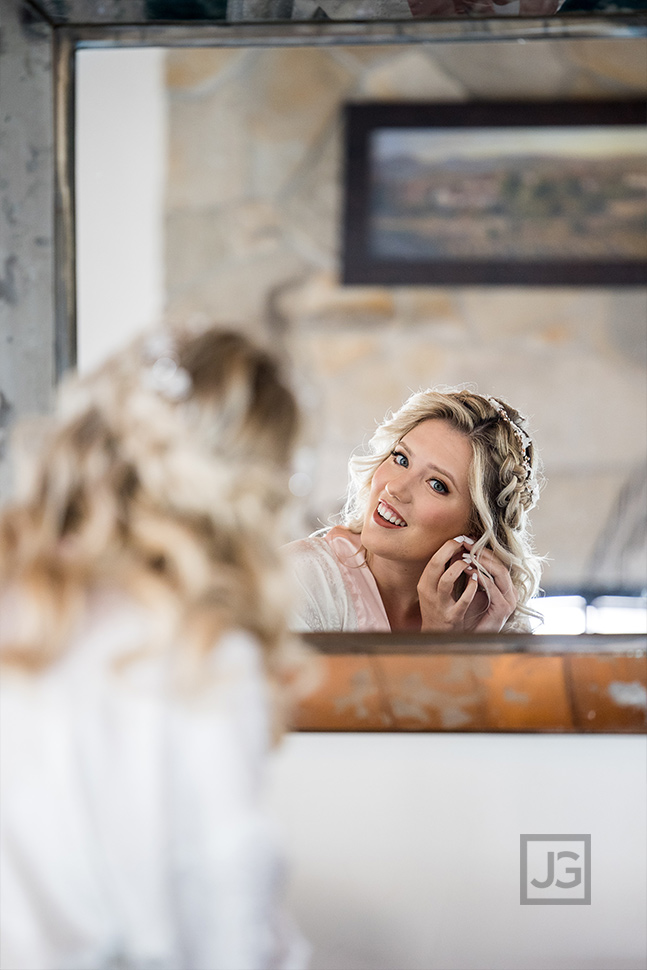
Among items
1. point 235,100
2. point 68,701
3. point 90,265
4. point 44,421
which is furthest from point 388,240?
point 68,701

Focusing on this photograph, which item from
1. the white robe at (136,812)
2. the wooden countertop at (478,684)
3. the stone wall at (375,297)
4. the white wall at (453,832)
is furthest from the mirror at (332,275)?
the white robe at (136,812)

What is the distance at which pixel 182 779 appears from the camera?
74cm

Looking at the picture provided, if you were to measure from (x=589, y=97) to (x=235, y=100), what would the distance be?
575 mm

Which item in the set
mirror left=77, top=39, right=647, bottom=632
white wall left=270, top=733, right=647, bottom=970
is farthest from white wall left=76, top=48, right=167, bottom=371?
white wall left=270, top=733, right=647, bottom=970

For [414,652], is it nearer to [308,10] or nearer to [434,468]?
[434,468]

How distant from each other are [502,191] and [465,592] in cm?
65

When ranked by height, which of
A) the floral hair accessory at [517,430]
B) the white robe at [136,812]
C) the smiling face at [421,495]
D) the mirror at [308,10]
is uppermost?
the mirror at [308,10]

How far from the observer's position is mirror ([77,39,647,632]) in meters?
1.24

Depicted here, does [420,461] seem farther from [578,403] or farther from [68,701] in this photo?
[68,701]

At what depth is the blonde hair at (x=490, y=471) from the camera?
1.23 meters

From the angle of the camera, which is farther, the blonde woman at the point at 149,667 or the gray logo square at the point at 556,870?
the gray logo square at the point at 556,870

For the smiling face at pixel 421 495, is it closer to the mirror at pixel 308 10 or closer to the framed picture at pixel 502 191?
the framed picture at pixel 502 191

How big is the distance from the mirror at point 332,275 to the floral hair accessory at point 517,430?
0.9 inches

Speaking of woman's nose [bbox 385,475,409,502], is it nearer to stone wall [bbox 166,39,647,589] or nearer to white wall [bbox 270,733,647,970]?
stone wall [bbox 166,39,647,589]
